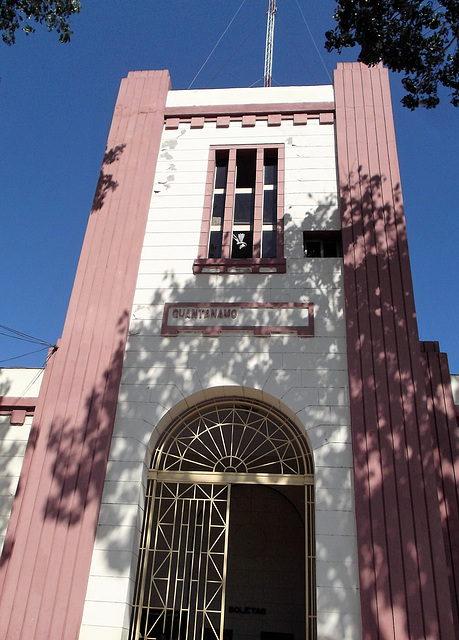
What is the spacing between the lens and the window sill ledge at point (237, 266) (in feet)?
32.5

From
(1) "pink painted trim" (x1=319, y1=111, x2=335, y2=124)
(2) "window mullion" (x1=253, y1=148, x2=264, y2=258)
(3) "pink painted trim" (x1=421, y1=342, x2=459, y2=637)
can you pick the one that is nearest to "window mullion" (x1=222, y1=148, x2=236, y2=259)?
(2) "window mullion" (x1=253, y1=148, x2=264, y2=258)

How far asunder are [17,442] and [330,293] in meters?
5.72

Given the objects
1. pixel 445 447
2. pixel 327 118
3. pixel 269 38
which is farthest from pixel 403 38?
pixel 269 38

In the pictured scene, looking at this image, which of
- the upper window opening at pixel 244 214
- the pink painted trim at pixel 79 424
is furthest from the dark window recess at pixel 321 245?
the pink painted trim at pixel 79 424

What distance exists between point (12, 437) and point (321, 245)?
6.43m

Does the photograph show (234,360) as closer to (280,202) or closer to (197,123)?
(280,202)

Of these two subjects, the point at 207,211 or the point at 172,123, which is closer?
the point at 207,211

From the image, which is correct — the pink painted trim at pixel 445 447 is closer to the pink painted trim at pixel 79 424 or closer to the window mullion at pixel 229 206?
the window mullion at pixel 229 206

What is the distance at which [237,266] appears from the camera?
10.0 metres

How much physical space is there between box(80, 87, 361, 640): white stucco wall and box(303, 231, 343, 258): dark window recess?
0.22 meters

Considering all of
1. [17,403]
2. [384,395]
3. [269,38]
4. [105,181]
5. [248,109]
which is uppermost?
[269,38]

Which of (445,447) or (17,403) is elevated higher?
(17,403)

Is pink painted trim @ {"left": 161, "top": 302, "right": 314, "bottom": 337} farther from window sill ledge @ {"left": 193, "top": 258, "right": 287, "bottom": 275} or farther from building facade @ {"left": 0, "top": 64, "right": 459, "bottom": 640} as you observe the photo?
window sill ledge @ {"left": 193, "top": 258, "right": 287, "bottom": 275}

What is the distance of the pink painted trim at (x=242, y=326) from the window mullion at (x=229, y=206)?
45.4 inches
